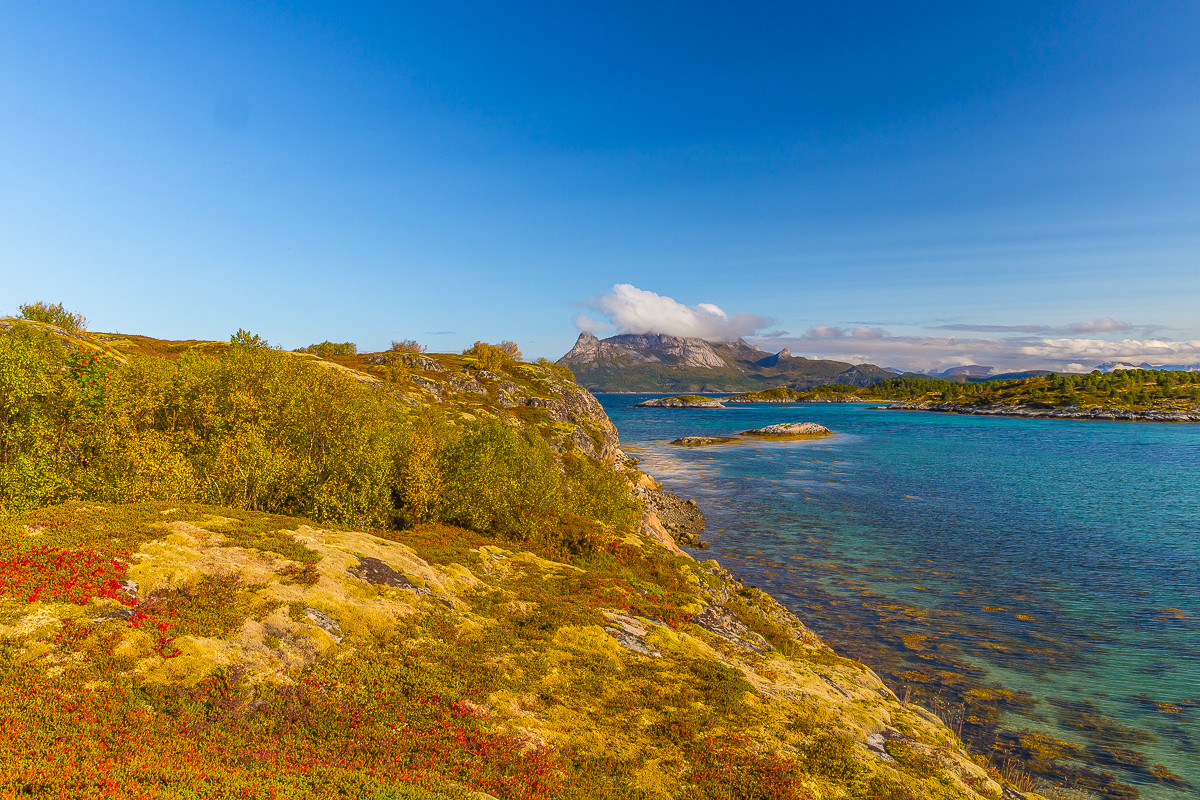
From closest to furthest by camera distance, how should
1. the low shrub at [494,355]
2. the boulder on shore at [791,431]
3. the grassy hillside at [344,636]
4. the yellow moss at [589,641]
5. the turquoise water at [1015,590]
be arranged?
the grassy hillside at [344,636] → the yellow moss at [589,641] → the turquoise water at [1015,590] → the low shrub at [494,355] → the boulder on shore at [791,431]

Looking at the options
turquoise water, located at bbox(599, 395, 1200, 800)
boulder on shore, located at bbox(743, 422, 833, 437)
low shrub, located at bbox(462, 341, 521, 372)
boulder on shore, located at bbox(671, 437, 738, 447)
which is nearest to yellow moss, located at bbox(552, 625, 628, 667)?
turquoise water, located at bbox(599, 395, 1200, 800)

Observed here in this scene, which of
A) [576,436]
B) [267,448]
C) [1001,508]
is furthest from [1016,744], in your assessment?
[576,436]

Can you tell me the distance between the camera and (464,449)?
127 ft

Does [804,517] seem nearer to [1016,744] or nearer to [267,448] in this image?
[1016,744]

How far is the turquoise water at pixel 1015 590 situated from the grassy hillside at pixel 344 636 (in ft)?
24.3

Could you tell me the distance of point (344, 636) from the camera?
59.9 feet

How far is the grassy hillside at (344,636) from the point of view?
42.8ft

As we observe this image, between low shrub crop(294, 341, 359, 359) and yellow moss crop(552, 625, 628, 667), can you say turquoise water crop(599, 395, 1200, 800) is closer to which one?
yellow moss crop(552, 625, 628, 667)

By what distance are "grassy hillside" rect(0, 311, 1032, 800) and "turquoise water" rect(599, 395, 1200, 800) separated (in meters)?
7.39

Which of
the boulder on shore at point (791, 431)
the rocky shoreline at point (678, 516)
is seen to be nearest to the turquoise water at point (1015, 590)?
the rocky shoreline at point (678, 516)

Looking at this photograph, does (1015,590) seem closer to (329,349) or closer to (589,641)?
(589,641)

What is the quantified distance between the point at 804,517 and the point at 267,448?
60512mm

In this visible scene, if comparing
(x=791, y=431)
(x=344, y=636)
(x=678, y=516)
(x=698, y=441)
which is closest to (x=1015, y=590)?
(x=678, y=516)

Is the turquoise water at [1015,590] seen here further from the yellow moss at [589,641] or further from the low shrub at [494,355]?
the low shrub at [494,355]
